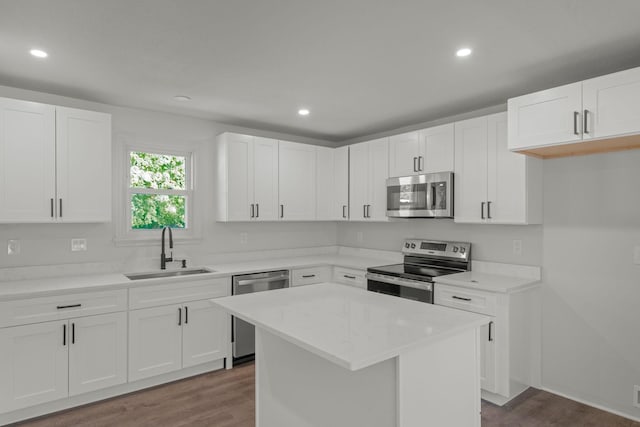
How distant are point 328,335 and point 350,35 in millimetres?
1660

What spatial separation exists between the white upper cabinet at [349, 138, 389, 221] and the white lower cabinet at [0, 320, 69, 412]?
10.00ft

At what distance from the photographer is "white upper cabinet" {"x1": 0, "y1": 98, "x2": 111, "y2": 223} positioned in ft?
9.21

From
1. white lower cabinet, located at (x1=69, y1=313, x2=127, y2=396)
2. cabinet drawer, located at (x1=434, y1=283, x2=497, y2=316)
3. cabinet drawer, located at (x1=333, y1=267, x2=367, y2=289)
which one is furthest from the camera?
cabinet drawer, located at (x1=333, y1=267, x2=367, y2=289)

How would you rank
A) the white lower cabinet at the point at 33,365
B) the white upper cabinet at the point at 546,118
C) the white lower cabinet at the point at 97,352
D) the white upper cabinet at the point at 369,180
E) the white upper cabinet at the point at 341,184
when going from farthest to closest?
the white upper cabinet at the point at 341,184 < the white upper cabinet at the point at 369,180 < the white lower cabinet at the point at 97,352 < the white lower cabinet at the point at 33,365 < the white upper cabinet at the point at 546,118

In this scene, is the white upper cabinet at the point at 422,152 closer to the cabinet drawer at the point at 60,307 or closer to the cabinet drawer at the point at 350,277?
the cabinet drawer at the point at 350,277

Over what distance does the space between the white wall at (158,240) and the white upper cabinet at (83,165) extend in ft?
1.22

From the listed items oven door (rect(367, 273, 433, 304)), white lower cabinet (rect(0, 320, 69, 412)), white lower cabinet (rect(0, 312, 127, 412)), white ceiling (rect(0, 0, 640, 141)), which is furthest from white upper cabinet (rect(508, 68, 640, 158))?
white lower cabinet (rect(0, 320, 69, 412))

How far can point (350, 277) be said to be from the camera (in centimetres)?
418

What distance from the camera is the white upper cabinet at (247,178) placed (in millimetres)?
3949

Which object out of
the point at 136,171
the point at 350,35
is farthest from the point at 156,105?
the point at 350,35

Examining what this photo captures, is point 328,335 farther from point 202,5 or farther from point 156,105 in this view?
point 156,105

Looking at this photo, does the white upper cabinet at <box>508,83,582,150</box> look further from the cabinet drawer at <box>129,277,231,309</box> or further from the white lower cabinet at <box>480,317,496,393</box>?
the cabinet drawer at <box>129,277,231,309</box>

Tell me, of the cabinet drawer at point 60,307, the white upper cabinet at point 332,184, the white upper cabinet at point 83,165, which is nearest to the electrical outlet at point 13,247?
the white upper cabinet at point 83,165

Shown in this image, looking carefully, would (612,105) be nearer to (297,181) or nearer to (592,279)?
(592,279)
